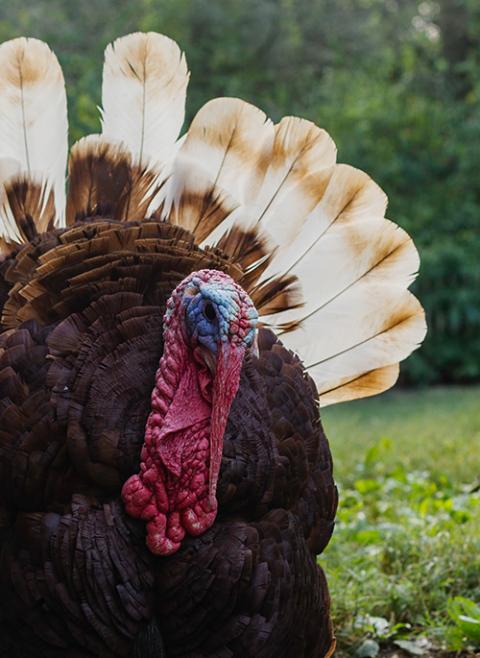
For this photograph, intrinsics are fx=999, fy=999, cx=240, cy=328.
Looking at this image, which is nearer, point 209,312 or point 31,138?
point 209,312

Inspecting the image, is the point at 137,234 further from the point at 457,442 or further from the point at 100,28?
the point at 100,28

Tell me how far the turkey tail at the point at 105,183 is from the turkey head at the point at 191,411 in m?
0.81

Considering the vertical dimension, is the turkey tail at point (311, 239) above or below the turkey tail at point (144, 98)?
below

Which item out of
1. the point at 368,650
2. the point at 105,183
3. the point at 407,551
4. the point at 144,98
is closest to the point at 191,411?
the point at 105,183

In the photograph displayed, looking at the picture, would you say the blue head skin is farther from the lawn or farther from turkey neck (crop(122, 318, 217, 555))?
the lawn

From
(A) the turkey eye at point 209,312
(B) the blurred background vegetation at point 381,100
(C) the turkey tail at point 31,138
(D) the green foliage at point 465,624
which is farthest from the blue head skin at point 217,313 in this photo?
(B) the blurred background vegetation at point 381,100

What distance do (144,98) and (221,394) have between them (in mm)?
1327

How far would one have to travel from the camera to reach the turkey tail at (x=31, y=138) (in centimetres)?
320

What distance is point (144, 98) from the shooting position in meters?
3.30

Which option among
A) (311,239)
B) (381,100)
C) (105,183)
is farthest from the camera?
(381,100)

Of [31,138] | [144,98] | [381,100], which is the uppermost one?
[381,100]

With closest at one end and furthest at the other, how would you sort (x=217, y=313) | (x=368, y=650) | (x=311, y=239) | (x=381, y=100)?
(x=217, y=313), (x=311, y=239), (x=368, y=650), (x=381, y=100)

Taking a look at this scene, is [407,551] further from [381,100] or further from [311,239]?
[381,100]

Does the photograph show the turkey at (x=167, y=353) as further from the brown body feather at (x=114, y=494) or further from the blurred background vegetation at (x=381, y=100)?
the blurred background vegetation at (x=381, y=100)
